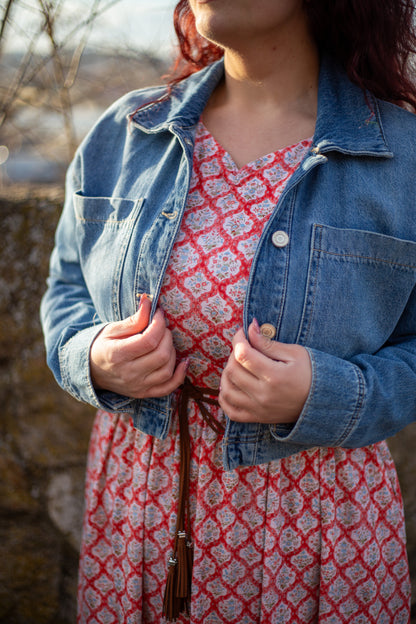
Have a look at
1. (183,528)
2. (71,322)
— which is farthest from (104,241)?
(183,528)

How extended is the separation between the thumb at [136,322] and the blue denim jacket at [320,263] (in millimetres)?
33

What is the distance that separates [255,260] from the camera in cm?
102

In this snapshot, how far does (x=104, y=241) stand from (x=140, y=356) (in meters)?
0.34

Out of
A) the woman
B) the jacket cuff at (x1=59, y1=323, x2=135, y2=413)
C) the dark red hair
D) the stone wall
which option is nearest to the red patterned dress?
the woman

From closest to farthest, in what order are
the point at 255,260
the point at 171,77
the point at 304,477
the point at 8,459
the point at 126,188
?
the point at 255,260 → the point at 304,477 → the point at 126,188 → the point at 171,77 → the point at 8,459

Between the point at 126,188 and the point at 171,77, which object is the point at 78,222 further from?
the point at 171,77

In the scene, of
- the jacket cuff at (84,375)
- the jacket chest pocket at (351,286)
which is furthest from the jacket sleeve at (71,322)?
the jacket chest pocket at (351,286)

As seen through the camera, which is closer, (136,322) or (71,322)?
(136,322)

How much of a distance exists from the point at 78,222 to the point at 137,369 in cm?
47

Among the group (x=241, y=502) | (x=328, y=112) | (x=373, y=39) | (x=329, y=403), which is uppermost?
(x=373, y=39)

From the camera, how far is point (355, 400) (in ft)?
3.29

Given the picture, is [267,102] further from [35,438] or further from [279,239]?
[35,438]

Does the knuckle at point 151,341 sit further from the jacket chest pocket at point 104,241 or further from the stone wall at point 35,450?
the stone wall at point 35,450

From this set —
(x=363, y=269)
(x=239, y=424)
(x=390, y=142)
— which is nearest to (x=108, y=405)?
(x=239, y=424)
